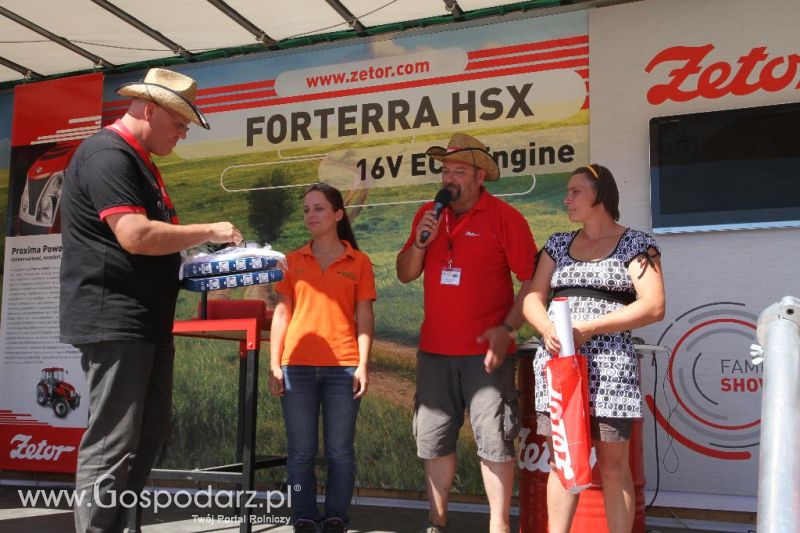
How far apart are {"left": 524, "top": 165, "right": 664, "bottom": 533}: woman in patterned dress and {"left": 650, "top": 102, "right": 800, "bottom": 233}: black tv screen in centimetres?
160

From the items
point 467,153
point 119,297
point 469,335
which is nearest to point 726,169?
point 467,153

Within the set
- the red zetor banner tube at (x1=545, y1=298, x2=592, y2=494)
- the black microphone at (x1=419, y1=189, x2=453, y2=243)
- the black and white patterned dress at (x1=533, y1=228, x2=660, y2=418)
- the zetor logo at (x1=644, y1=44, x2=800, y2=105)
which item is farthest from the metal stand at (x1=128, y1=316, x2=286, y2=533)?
the zetor logo at (x1=644, y1=44, x2=800, y2=105)

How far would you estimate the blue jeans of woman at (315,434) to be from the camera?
11.9 feet

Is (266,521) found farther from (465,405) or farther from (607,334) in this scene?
(607,334)

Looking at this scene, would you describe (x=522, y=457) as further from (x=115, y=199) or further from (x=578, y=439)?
(x=115, y=199)

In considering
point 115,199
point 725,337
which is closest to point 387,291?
point 725,337

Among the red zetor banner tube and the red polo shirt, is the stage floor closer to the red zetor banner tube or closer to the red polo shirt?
the red polo shirt

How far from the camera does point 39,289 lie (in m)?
6.16

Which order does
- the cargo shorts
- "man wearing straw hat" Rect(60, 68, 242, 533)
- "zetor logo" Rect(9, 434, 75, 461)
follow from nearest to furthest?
1. "man wearing straw hat" Rect(60, 68, 242, 533)
2. the cargo shorts
3. "zetor logo" Rect(9, 434, 75, 461)

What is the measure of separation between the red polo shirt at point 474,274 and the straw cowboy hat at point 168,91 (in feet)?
4.26

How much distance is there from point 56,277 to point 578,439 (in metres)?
4.67

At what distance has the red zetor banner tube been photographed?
8.93ft

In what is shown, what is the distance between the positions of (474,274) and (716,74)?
7.13ft

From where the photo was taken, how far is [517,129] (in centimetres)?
508
